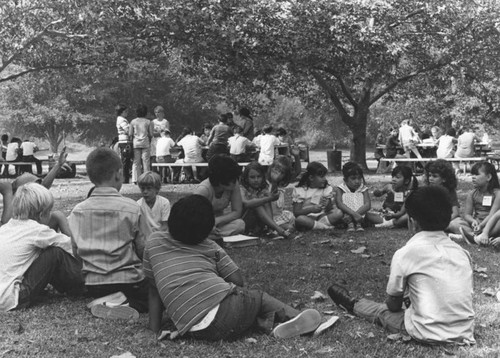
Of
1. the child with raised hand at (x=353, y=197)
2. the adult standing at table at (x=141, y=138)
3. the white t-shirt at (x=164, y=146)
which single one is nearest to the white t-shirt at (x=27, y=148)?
the white t-shirt at (x=164, y=146)

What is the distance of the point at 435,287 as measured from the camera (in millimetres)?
3928

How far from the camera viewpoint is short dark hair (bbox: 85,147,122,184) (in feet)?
16.3

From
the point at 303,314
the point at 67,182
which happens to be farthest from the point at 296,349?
the point at 67,182

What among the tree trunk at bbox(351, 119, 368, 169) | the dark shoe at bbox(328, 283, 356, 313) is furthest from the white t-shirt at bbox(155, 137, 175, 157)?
the dark shoe at bbox(328, 283, 356, 313)

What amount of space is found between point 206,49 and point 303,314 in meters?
8.38

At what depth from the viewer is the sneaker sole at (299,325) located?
4109 mm

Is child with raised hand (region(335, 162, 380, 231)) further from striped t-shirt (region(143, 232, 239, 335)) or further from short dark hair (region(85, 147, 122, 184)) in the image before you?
striped t-shirt (region(143, 232, 239, 335))

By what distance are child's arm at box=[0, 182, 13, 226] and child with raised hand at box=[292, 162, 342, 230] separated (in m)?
3.86

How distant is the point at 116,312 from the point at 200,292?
3.06 feet

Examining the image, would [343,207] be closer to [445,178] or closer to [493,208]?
[445,178]

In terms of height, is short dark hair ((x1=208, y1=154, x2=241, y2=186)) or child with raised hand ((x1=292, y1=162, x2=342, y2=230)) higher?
short dark hair ((x1=208, y1=154, x2=241, y2=186))

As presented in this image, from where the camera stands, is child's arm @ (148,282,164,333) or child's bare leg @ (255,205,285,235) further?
child's bare leg @ (255,205,285,235)

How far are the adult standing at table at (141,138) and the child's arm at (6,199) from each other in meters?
8.49

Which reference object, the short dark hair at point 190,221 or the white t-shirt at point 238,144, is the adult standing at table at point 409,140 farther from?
the short dark hair at point 190,221
